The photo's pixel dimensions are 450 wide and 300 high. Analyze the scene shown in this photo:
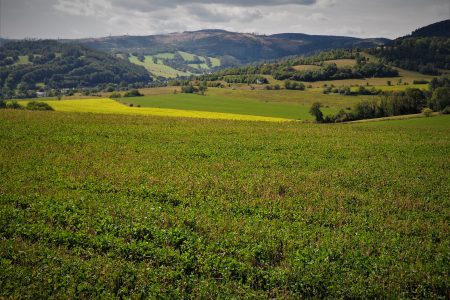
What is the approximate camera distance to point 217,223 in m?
14.2

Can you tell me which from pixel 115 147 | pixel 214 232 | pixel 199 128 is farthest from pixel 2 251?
pixel 199 128

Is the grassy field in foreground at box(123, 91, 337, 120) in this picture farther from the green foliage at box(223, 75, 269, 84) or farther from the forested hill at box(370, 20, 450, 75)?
the forested hill at box(370, 20, 450, 75)

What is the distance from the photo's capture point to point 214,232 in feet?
44.0

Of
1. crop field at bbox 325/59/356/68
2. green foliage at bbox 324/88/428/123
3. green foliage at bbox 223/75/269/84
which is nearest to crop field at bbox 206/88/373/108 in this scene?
green foliage at bbox 324/88/428/123

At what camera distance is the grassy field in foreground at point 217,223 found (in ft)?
33.5

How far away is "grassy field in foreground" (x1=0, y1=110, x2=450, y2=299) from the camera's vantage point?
33.5 feet

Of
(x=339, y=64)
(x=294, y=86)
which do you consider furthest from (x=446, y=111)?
(x=339, y=64)

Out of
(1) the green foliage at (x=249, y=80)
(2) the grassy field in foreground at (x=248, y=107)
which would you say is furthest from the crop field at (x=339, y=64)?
(2) the grassy field in foreground at (x=248, y=107)

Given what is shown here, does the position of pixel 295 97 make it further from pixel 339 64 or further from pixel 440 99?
pixel 339 64

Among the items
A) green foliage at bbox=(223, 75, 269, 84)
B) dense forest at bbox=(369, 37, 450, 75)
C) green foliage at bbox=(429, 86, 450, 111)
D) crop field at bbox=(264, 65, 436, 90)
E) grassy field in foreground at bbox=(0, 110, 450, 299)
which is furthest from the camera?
dense forest at bbox=(369, 37, 450, 75)

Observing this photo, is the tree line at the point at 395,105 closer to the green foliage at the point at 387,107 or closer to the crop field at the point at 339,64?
the green foliage at the point at 387,107

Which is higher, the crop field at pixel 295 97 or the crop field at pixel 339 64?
the crop field at pixel 339 64

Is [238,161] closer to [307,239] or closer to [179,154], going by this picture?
[179,154]

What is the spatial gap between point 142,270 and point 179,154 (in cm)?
1800
